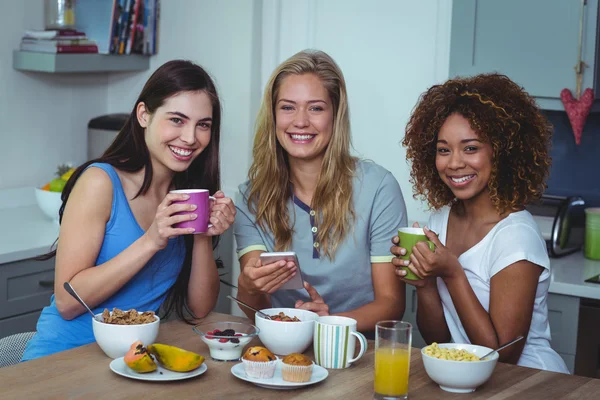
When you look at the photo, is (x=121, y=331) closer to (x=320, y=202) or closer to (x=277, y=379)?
(x=277, y=379)

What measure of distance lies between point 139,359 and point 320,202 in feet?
2.82

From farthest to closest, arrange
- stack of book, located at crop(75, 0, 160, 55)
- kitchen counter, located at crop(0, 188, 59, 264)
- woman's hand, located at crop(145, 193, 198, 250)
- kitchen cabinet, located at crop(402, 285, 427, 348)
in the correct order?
stack of book, located at crop(75, 0, 160, 55) < kitchen cabinet, located at crop(402, 285, 427, 348) < kitchen counter, located at crop(0, 188, 59, 264) < woman's hand, located at crop(145, 193, 198, 250)

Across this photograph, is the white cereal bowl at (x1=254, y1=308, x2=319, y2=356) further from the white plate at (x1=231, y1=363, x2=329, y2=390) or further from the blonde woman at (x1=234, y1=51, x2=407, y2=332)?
the blonde woman at (x1=234, y1=51, x2=407, y2=332)

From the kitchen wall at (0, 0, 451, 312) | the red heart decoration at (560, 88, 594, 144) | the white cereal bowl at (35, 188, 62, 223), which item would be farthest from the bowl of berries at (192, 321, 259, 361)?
the kitchen wall at (0, 0, 451, 312)

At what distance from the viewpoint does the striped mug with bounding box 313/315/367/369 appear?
168cm

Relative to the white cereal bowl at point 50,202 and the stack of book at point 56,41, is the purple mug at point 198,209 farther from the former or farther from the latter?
the stack of book at point 56,41

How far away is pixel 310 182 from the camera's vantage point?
2.35m

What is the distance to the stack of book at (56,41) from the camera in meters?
3.37

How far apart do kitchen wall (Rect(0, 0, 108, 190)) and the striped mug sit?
224 centimetres

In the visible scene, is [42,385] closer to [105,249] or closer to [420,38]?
[105,249]

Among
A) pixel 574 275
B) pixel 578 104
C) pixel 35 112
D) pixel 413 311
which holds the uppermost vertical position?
pixel 578 104

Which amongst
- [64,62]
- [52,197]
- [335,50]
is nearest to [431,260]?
[52,197]

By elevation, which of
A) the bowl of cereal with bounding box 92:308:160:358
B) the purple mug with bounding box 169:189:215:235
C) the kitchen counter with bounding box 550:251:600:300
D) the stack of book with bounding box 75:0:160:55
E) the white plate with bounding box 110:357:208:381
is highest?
the stack of book with bounding box 75:0:160:55

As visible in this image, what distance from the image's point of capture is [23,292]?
2.77 meters
